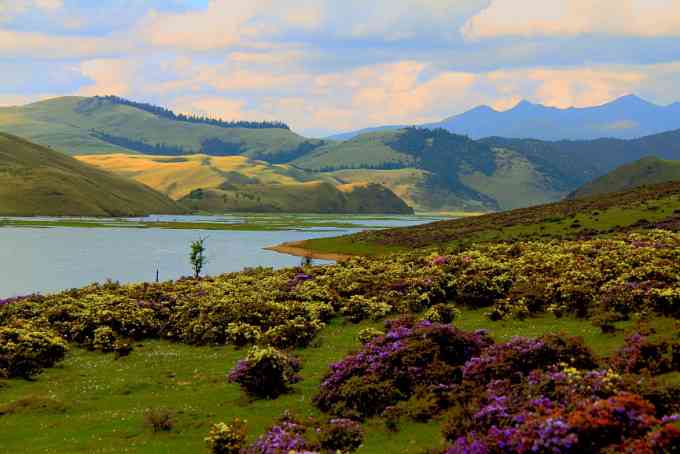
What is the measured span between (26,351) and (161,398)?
368 inches

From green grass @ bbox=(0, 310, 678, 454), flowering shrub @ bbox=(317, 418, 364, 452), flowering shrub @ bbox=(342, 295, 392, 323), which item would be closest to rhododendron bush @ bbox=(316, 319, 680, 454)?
green grass @ bbox=(0, 310, 678, 454)

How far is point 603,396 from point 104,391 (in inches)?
769

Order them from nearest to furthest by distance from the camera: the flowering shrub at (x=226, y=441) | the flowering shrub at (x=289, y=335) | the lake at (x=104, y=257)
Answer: the flowering shrub at (x=226, y=441), the flowering shrub at (x=289, y=335), the lake at (x=104, y=257)

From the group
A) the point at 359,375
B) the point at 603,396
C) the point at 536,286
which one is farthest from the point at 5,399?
the point at 536,286

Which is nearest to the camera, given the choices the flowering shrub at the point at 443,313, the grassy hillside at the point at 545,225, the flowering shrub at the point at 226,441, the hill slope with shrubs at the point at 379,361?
the hill slope with shrubs at the point at 379,361

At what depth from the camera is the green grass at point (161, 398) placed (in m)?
21.2

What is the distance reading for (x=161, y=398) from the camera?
26.7m

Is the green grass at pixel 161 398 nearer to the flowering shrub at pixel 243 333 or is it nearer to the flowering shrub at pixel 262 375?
the flowering shrub at pixel 262 375

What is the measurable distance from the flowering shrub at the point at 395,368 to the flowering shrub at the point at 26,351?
15.3m

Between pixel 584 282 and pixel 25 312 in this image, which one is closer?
pixel 584 282

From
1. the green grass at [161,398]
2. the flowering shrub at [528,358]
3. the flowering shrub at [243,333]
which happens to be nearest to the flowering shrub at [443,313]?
the green grass at [161,398]

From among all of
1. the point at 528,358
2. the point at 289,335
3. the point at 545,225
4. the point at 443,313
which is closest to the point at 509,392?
the point at 528,358

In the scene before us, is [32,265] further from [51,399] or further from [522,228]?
[51,399]

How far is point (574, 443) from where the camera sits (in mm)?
13672
